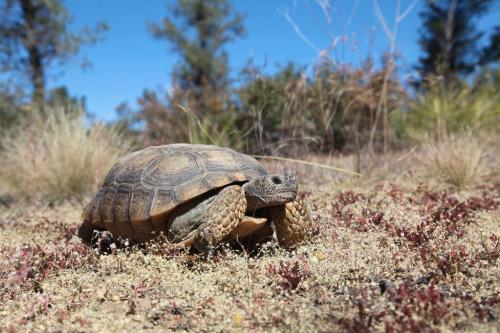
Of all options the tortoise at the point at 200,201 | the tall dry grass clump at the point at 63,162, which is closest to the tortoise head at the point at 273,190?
the tortoise at the point at 200,201

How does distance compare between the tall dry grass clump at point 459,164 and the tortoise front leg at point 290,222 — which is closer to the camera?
the tortoise front leg at point 290,222

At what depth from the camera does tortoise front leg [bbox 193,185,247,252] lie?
3430mm

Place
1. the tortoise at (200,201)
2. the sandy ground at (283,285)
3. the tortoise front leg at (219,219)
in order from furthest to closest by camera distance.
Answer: the tortoise at (200,201), the tortoise front leg at (219,219), the sandy ground at (283,285)

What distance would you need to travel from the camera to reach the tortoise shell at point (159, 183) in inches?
142

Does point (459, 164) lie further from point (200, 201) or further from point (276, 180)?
point (200, 201)

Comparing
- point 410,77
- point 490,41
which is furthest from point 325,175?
point 490,41

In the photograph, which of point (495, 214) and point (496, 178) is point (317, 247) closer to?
point (495, 214)

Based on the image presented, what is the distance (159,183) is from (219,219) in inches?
23.9

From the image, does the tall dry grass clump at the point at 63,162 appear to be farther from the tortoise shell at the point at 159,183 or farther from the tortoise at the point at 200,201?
the tortoise at the point at 200,201

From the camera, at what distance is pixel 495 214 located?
5215 mm

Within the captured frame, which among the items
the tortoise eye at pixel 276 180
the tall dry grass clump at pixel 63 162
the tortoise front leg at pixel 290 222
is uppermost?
the tortoise eye at pixel 276 180

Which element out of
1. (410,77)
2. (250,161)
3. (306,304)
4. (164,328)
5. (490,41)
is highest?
(490,41)

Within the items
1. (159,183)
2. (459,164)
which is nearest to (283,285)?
(159,183)

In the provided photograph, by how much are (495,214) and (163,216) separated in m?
3.60
